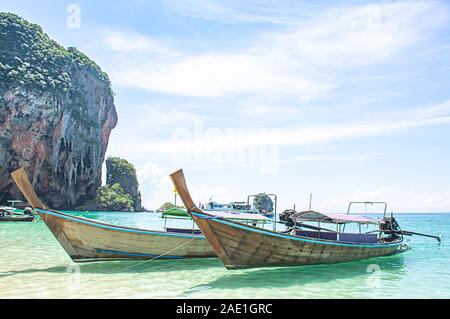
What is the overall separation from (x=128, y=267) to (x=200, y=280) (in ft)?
9.35

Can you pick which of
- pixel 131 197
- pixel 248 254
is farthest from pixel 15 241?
pixel 131 197

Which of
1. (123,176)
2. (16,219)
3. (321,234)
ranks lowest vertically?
(16,219)

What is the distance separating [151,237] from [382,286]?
750 centimetres

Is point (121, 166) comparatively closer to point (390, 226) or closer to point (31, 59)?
point (31, 59)

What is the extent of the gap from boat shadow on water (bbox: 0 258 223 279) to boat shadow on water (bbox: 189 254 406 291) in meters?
1.70

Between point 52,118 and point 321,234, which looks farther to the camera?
point 52,118

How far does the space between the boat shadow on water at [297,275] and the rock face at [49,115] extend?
49836 mm

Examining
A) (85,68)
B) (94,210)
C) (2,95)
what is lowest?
(94,210)

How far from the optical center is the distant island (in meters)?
52.1

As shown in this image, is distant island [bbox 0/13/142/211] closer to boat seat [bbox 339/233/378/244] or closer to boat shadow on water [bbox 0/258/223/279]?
boat shadow on water [bbox 0/258/223/279]

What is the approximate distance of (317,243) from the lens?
1251cm

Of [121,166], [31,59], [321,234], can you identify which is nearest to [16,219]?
[321,234]

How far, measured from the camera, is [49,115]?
184 ft
